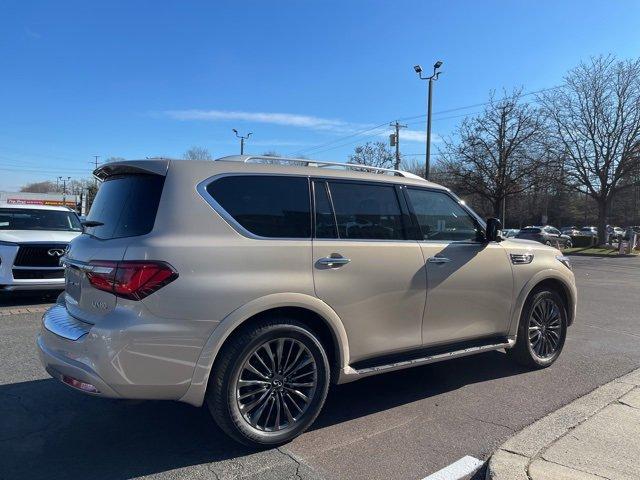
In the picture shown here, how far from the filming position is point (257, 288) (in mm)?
3389

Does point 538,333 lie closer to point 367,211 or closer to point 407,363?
point 407,363

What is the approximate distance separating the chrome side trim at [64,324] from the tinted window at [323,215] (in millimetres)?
1680

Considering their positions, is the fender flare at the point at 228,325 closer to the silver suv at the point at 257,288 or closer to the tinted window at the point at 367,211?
the silver suv at the point at 257,288

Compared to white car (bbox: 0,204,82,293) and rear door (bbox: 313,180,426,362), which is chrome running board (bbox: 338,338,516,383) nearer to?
rear door (bbox: 313,180,426,362)

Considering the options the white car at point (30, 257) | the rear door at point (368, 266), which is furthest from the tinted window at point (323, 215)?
the white car at point (30, 257)

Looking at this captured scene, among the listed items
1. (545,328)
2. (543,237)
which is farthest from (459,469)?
(543,237)

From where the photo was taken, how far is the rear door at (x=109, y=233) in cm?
327

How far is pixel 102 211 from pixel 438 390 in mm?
3248

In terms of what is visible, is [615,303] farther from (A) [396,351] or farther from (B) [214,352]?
(B) [214,352]

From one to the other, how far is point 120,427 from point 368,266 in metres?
2.17

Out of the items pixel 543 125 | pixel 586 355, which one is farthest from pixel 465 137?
pixel 586 355

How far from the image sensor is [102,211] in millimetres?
3842

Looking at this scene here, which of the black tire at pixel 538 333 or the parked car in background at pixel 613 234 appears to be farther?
the parked car in background at pixel 613 234

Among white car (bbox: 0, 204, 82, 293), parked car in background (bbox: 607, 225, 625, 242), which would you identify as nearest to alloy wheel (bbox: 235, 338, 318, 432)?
white car (bbox: 0, 204, 82, 293)
